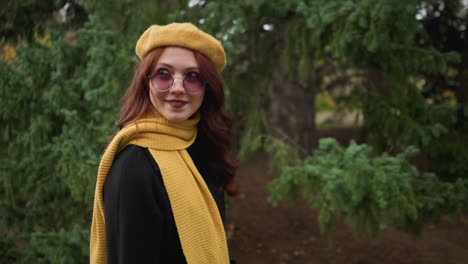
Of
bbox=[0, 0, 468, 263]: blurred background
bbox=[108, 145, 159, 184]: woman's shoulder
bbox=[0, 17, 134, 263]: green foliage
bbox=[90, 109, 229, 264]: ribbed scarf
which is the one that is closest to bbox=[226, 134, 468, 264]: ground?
bbox=[0, 0, 468, 263]: blurred background

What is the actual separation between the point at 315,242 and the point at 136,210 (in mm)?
4789

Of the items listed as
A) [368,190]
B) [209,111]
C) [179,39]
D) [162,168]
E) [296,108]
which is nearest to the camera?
[162,168]

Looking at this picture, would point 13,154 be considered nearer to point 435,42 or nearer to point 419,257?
point 419,257

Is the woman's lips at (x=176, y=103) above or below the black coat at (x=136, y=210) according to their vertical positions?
above

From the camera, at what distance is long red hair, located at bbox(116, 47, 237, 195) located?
5.35 feet

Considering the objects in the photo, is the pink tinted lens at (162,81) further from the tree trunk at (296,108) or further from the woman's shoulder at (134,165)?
the tree trunk at (296,108)

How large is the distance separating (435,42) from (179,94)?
4957mm

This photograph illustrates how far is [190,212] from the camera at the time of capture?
1.49 metres

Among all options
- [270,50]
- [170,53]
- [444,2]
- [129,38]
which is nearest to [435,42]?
[444,2]

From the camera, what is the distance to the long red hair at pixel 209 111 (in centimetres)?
163

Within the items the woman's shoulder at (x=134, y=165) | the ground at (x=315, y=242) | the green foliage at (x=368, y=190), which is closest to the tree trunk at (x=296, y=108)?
the ground at (x=315, y=242)

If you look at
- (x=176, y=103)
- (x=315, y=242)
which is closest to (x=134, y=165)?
(x=176, y=103)

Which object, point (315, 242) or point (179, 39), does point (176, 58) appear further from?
point (315, 242)

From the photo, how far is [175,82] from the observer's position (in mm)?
1591
